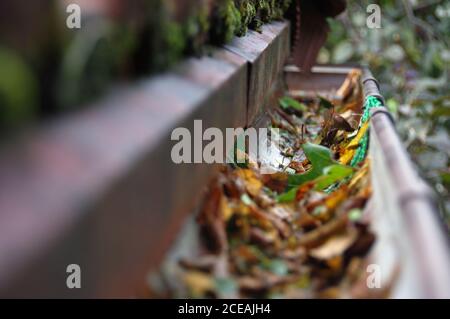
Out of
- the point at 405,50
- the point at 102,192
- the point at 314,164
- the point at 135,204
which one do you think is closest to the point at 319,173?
the point at 314,164

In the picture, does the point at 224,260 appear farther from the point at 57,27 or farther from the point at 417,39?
the point at 417,39

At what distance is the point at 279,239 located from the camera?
5.25ft

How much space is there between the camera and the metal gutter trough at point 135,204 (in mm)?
853

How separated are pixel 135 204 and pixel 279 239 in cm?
57

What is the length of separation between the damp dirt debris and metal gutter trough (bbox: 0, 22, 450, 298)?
0.01 metres

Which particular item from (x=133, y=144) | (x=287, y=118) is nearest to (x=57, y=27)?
(x=133, y=144)

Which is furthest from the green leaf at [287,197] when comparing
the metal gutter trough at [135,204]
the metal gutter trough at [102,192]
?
the metal gutter trough at [102,192]

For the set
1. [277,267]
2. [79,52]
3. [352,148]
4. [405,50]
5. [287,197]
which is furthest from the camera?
[405,50]

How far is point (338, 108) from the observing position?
14.2 feet

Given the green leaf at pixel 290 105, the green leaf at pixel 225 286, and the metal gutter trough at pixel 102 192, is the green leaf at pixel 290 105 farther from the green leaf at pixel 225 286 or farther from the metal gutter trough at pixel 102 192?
the green leaf at pixel 225 286

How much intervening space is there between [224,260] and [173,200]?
0.59 feet
